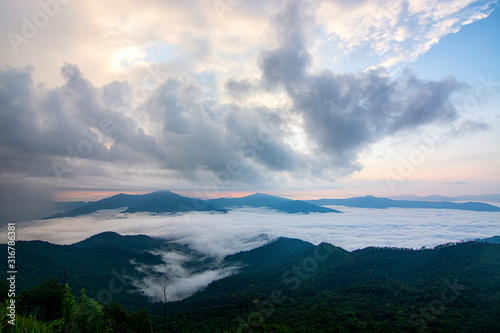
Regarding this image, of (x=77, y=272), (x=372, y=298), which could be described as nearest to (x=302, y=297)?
(x=372, y=298)

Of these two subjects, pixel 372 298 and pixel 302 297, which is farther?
pixel 302 297

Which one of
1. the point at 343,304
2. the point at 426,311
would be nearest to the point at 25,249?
the point at 343,304

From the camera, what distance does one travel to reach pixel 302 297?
112 metres

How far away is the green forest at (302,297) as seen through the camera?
41750 mm

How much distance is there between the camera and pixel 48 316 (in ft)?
139

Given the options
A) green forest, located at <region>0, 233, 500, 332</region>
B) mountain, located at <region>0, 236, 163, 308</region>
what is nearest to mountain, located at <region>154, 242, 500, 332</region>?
green forest, located at <region>0, 233, 500, 332</region>

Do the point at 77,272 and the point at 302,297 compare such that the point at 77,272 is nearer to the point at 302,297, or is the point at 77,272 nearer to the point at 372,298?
the point at 302,297

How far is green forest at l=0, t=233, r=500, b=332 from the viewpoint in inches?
1644

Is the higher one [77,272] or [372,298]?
[372,298]

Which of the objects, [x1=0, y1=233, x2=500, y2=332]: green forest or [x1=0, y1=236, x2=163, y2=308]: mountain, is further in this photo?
[x1=0, y1=236, x2=163, y2=308]: mountain

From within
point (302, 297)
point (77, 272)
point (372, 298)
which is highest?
point (372, 298)

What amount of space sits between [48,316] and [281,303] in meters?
88.0

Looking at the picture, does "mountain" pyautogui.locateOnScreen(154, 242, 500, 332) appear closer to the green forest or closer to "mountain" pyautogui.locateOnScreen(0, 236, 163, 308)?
the green forest

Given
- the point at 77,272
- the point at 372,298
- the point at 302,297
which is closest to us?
the point at 372,298
